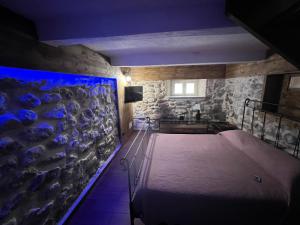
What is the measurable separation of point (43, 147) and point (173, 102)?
133 inches

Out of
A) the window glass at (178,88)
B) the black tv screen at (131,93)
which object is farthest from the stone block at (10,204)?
the window glass at (178,88)

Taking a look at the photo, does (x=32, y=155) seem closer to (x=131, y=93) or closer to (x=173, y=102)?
(x=131, y=93)

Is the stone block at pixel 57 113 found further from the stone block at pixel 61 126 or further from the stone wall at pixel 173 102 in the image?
the stone wall at pixel 173 102

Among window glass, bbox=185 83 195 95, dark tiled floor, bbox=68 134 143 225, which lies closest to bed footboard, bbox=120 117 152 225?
dark tiled floor, bbox=68 134 143 225

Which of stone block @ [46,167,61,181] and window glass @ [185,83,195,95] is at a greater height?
window glass @ [185,83,195,95]

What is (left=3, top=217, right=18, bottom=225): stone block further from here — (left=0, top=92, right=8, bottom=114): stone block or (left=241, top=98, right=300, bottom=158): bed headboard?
(left=241, top=98, right=300, bottom=158): bed headboard

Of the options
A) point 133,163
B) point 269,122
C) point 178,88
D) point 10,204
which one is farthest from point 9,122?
point 178,88

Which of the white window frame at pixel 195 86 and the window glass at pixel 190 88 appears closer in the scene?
the white window frame at pixel 195 86

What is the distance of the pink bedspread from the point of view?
1.12 m

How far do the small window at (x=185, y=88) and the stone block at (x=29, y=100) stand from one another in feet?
11.3

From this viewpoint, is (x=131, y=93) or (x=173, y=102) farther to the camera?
(x=173, y=102)

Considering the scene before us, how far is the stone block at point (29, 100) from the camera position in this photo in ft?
3.50

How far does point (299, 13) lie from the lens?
78 cm

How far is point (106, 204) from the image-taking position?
173 cm
